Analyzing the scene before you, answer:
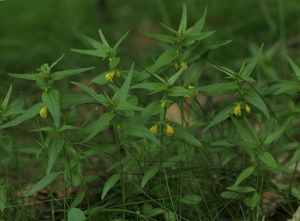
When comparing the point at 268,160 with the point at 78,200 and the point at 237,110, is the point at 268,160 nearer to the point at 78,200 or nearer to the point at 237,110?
the point at 237,110

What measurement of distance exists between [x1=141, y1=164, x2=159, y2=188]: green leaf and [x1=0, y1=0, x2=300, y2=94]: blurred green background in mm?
1757

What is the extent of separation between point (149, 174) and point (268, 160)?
397mm

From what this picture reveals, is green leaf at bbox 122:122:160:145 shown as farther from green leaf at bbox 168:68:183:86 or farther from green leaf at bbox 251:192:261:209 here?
green leaf at bbox 251:192:261:209

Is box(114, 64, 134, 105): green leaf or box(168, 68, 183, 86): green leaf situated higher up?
box(168, 68, 183, 86): green leaf

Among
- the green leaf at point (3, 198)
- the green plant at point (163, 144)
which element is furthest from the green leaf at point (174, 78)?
the green leaf at point (3, 198)

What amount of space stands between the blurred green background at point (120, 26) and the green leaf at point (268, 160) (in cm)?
174

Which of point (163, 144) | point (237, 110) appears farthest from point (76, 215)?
point (237, 110)

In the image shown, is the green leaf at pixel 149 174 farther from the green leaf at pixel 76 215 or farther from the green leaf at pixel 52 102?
the green leaf at pixel 52 102

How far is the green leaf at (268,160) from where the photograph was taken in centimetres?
228

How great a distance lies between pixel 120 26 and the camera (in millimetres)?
4910

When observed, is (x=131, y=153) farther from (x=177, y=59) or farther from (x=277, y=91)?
(x=277, y=91)

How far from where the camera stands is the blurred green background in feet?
14.0

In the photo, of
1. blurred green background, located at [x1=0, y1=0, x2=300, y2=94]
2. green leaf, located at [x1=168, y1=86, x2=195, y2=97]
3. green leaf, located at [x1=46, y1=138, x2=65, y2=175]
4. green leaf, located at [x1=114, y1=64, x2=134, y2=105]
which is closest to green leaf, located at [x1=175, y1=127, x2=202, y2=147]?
green leaf, located at [x1=168, y1=86, x2=195, y2=97]

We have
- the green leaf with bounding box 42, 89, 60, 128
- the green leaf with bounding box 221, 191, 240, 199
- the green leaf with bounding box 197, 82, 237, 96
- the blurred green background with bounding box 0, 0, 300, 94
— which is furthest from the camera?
the blurred green background with bounding box 0, 0, 300, 94
